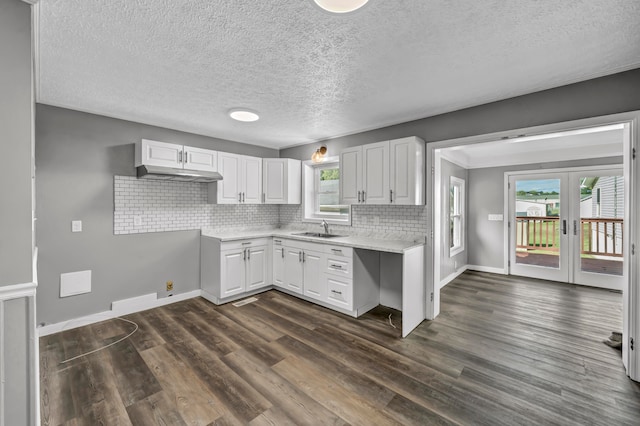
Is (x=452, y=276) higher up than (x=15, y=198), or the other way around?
(x=15, y=198)

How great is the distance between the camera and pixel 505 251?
17.9 ft

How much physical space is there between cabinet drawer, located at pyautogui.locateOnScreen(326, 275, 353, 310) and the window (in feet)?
8.82

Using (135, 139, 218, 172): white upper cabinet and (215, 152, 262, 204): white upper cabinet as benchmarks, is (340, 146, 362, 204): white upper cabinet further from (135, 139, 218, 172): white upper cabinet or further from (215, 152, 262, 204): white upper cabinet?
(135, 139, 218, 172): white upper cabinet

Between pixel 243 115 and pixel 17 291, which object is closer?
pixel 17 291

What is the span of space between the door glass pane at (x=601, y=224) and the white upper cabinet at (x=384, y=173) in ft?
11.9

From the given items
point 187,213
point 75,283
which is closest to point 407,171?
point 187,213

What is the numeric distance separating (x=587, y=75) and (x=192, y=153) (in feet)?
13.9

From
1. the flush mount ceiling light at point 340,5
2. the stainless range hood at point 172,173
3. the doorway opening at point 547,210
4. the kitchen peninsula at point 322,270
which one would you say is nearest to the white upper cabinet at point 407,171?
the doorway opening at point 547,210

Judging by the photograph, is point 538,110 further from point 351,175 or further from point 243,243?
point 243,243

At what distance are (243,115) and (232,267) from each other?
2.08 meters

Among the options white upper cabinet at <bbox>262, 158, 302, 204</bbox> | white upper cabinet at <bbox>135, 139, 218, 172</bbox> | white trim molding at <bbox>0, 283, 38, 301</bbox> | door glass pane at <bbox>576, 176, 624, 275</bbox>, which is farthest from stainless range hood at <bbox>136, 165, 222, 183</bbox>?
door glass pane at <bbox>576, 176, 624, 275</bbox>

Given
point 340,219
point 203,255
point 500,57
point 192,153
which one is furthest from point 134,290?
point 500,57

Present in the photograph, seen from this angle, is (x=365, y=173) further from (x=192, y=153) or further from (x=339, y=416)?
(x=339, y=416)

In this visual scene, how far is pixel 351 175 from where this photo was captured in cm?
371
